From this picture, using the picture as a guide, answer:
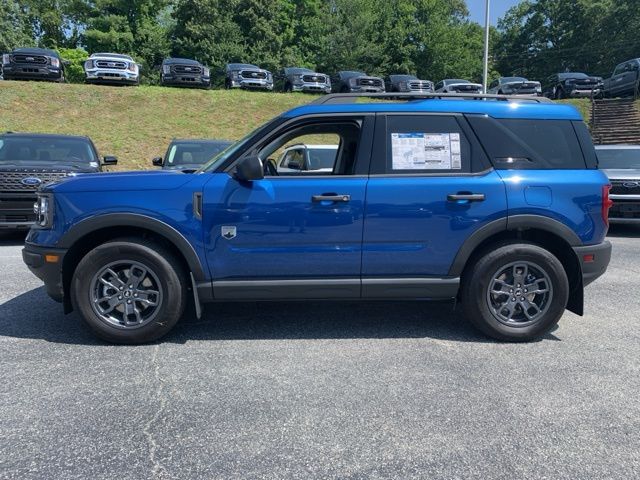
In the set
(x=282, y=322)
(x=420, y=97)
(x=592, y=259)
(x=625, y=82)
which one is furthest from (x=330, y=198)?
(x=625, y=82)

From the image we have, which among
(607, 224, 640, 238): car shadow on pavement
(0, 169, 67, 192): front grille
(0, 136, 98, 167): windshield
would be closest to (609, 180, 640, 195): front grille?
(607, 224, 640, 238): car shadow on pavement

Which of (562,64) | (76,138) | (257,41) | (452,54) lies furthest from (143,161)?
(562,64)

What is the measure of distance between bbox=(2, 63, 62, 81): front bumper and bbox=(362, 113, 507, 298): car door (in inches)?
836

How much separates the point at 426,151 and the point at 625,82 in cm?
2506

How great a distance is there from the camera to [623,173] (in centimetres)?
1024

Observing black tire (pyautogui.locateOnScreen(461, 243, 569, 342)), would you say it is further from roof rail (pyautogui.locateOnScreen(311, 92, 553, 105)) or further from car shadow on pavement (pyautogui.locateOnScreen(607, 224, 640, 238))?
car shadow on pavement (pyautogui.locateOnScreen(607, 224, 640, 238))

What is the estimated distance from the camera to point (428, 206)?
399cm

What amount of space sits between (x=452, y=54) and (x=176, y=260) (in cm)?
4801

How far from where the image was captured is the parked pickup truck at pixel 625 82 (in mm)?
23469

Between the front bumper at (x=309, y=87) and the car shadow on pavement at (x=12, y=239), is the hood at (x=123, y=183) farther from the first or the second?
the front bumper at (x=309, y=87)

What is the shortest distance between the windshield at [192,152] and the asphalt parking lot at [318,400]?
541 cm

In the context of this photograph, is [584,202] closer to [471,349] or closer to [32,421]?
[471,349]

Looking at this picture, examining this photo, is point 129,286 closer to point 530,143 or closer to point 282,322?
point 282,322

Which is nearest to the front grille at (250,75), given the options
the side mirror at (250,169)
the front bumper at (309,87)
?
the front bumper at (309,87)
